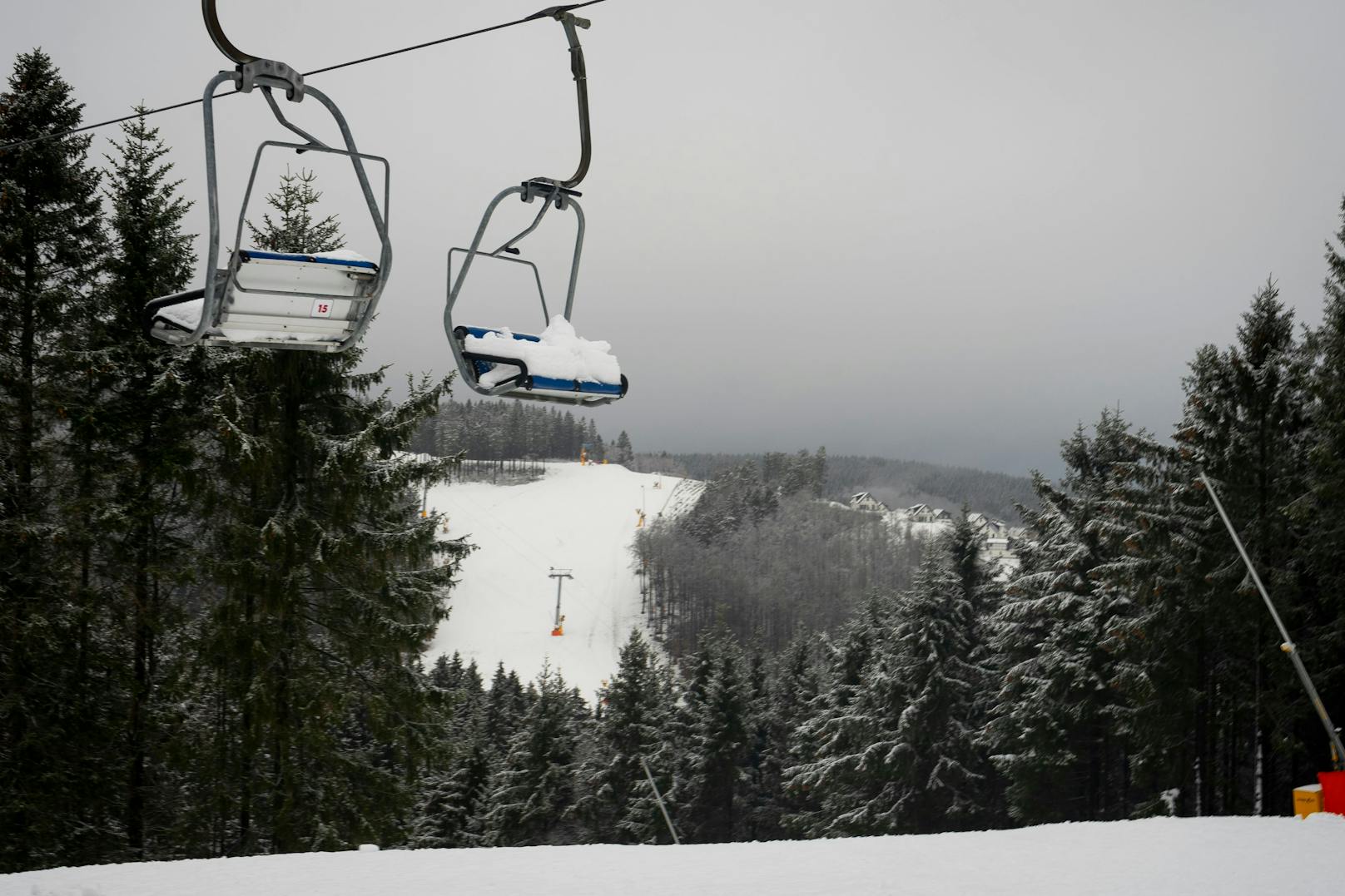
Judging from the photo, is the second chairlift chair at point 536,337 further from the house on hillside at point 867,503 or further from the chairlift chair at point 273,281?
the house on hillside at point 867,503

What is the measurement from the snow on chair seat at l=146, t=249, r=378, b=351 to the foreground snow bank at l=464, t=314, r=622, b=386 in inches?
31.5

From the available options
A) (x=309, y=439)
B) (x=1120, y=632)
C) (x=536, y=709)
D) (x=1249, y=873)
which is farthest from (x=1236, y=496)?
(x=536, y=709)

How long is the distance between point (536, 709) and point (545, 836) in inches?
189

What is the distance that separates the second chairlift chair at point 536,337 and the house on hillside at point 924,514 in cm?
16087

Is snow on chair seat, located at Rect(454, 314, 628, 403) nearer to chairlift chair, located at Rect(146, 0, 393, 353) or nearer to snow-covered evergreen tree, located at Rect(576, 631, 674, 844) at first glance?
chairlift chair, located at Rect(146, 0, 393, 353)

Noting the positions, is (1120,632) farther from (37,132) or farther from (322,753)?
(37,132)

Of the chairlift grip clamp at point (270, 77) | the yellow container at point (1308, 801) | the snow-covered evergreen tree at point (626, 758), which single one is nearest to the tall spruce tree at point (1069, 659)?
the yellow container at point (1308, 801)

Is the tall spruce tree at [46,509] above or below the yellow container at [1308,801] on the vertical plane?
above

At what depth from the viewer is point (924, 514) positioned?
172m

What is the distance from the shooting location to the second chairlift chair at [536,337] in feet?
20.2

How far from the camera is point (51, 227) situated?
14.3m

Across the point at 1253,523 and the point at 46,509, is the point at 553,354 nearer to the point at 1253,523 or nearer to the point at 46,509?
the point at 46,509

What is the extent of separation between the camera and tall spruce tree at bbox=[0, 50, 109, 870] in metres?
12.9

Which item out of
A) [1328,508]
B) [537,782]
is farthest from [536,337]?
[537,782]
